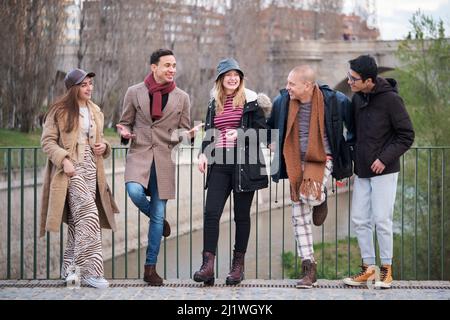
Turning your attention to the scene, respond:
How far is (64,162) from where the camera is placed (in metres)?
6.84

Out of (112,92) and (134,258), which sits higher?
(112,92)

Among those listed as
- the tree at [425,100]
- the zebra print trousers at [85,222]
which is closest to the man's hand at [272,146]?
the zebra print trousers at [85,222]

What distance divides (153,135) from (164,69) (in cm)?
51

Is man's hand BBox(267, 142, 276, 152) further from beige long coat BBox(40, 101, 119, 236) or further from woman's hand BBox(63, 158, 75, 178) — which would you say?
woman's hand BBox(63, 158, 75, 178)

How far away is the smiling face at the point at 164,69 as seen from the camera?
7.00 metres

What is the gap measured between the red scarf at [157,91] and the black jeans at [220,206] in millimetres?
600

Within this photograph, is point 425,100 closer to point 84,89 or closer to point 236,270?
point 236,270

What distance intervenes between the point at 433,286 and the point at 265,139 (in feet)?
5.66

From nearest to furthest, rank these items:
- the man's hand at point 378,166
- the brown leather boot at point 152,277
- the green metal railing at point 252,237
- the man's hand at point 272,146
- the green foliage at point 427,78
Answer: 1. the man's hand at point 378,166
2. the man's hand at point 272,146
3. the brown leather boot at point 152,277
4. the green metal railing at point 252,237
5. the green foliage at point 427,78

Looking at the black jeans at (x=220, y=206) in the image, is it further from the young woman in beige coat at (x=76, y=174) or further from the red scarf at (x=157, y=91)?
the young woman in beige coat at (x=76, y=174)

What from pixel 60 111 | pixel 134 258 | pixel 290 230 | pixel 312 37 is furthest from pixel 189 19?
pixel 60 111

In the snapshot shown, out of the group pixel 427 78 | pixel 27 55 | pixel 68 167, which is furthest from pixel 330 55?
pixel 68 167

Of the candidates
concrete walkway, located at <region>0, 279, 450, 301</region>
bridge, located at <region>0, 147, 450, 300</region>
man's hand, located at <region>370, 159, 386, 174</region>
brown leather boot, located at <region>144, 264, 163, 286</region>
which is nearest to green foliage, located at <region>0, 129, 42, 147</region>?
bridge, located at <region>0, 147, 450, 300</region>
